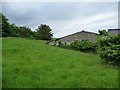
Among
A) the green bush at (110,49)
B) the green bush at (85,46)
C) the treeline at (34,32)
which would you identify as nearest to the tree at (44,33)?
the treeline at (34,32)

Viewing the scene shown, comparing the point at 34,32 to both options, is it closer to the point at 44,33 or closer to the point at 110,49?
the point at 44,33

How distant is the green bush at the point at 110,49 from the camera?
40.5ft

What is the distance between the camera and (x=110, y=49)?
1306cm

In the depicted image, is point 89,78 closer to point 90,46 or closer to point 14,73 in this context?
point 14,73

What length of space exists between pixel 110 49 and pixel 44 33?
41.5 metres

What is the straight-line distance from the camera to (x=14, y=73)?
873 centimetres

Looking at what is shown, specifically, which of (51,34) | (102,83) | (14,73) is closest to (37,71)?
(14,73)

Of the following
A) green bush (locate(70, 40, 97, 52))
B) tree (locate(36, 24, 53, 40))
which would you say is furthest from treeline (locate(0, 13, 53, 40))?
green bush (locate(70, 40, 97, 52))

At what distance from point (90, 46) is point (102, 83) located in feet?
59.3

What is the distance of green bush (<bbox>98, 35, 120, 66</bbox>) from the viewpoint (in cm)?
1234

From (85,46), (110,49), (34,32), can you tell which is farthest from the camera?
(34,32)

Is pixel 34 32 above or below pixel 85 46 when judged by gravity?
above

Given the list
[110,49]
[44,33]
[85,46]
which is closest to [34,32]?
[44,33]

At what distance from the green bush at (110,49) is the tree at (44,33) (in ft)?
127
